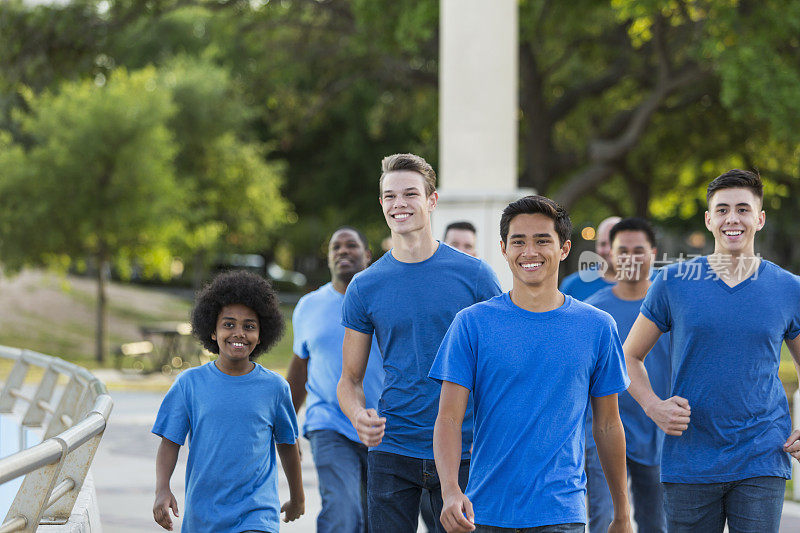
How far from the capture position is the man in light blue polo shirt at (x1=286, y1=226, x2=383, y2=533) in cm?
593

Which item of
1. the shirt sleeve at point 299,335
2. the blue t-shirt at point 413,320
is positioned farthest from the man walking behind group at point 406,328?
the shirt sleeve at point 299,335

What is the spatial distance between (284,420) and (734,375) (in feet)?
6.04

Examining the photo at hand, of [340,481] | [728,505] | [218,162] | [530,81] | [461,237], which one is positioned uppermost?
[530,81]

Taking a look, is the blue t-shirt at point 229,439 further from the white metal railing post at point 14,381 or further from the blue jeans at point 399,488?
the white metal railing post at point 14,381

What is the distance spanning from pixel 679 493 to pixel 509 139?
7.56 metres

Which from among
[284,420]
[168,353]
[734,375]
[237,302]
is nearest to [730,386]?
[734,375]

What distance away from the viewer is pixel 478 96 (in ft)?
38.6

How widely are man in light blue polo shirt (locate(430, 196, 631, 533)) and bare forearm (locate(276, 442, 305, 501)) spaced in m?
1.30

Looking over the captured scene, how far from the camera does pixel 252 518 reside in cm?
457

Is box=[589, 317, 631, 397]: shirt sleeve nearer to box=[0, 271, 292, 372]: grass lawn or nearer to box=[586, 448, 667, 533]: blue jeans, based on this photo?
box=[586, 448, 667, 533]: blue jeans

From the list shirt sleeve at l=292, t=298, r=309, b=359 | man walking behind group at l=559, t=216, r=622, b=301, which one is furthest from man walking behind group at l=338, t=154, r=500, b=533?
man walking behind group at l=559, t=216, r=622, b=301

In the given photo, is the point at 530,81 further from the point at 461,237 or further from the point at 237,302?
the point at 237,302

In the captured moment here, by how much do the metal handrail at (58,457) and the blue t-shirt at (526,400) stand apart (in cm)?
129

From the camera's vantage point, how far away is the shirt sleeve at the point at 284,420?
4.84 meters
